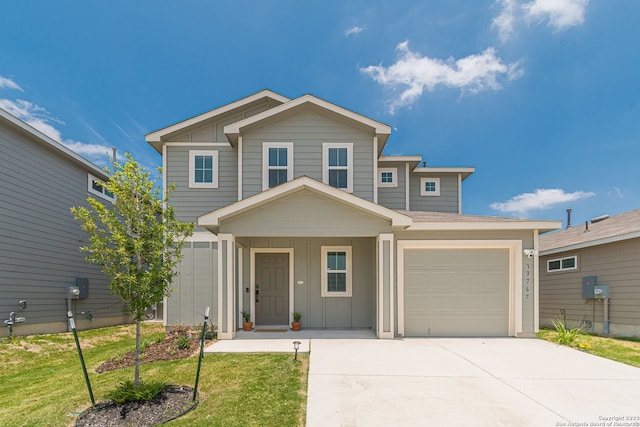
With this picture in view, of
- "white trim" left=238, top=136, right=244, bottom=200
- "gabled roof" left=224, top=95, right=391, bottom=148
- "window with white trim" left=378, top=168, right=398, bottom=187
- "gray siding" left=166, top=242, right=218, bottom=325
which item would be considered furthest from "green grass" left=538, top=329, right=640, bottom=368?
"gray siding" left=166, top=242, right=218, bottom=325

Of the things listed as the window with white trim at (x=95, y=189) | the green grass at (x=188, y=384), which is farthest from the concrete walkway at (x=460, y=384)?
the window with white trim at (x=95, y=189)

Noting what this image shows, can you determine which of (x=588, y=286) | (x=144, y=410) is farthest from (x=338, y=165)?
(x=588, y=286)

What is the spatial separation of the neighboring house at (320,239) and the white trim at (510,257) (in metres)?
0.02

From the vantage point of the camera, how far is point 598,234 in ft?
35.8

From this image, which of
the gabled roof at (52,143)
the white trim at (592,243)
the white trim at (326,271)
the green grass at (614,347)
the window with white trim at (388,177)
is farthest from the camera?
the window with white trim at (388,177)

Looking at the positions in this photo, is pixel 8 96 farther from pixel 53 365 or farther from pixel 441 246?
pixel 441 246

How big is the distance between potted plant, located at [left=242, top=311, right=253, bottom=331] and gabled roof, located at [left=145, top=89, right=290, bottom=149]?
5555 millimetres

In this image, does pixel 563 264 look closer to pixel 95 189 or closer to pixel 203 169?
pixel 203 169

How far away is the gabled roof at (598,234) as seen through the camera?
9.70m

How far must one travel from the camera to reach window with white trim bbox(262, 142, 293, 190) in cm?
975

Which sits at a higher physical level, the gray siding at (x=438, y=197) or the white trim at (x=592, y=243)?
the gray siding at (x=438, y=197)

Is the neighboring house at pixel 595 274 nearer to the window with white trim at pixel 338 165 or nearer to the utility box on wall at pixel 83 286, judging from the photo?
the window with white trim at pixel 338 165

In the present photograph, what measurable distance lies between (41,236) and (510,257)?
503 inches

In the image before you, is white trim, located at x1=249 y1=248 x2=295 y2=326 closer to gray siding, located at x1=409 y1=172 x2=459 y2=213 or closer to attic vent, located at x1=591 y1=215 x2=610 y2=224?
gray siding, located at x1=409 y1=172 x2=459 y2=213
